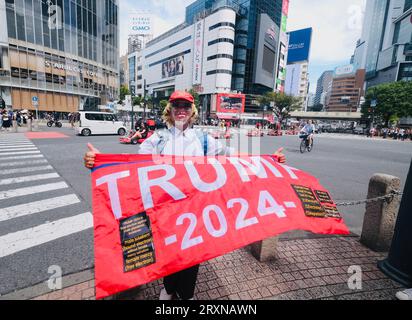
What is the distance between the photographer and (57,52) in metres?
39.4

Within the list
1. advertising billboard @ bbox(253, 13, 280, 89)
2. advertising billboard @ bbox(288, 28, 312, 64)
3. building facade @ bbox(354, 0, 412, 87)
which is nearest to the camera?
advertising billboard @ bbox(253, 13, 280, 89)

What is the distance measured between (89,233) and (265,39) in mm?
82504

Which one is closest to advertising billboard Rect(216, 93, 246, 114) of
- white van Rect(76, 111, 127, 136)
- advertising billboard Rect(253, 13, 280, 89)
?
advertising billboard Rect(253, 13, 280, 89)

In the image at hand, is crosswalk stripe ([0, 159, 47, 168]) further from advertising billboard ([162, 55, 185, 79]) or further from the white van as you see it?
advertising billboard ([162, 55, 185, 79])

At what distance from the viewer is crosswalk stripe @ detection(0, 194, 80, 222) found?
4.41 metres

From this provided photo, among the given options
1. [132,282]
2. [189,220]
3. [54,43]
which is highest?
[54,43]

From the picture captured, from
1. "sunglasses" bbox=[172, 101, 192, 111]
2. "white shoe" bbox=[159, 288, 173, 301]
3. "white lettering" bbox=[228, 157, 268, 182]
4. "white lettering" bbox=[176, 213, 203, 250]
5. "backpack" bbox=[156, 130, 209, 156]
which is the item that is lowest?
"white shoe" bbox=[159, 288, 173, 301]

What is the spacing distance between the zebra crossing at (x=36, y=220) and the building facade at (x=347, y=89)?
15079cm

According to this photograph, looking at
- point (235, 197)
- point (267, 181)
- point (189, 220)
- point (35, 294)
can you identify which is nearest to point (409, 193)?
point (267, 181)

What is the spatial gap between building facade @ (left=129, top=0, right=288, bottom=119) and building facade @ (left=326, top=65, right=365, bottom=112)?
77.6 metres

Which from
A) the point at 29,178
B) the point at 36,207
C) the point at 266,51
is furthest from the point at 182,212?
the point at 266,51

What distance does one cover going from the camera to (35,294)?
7.93 feet
